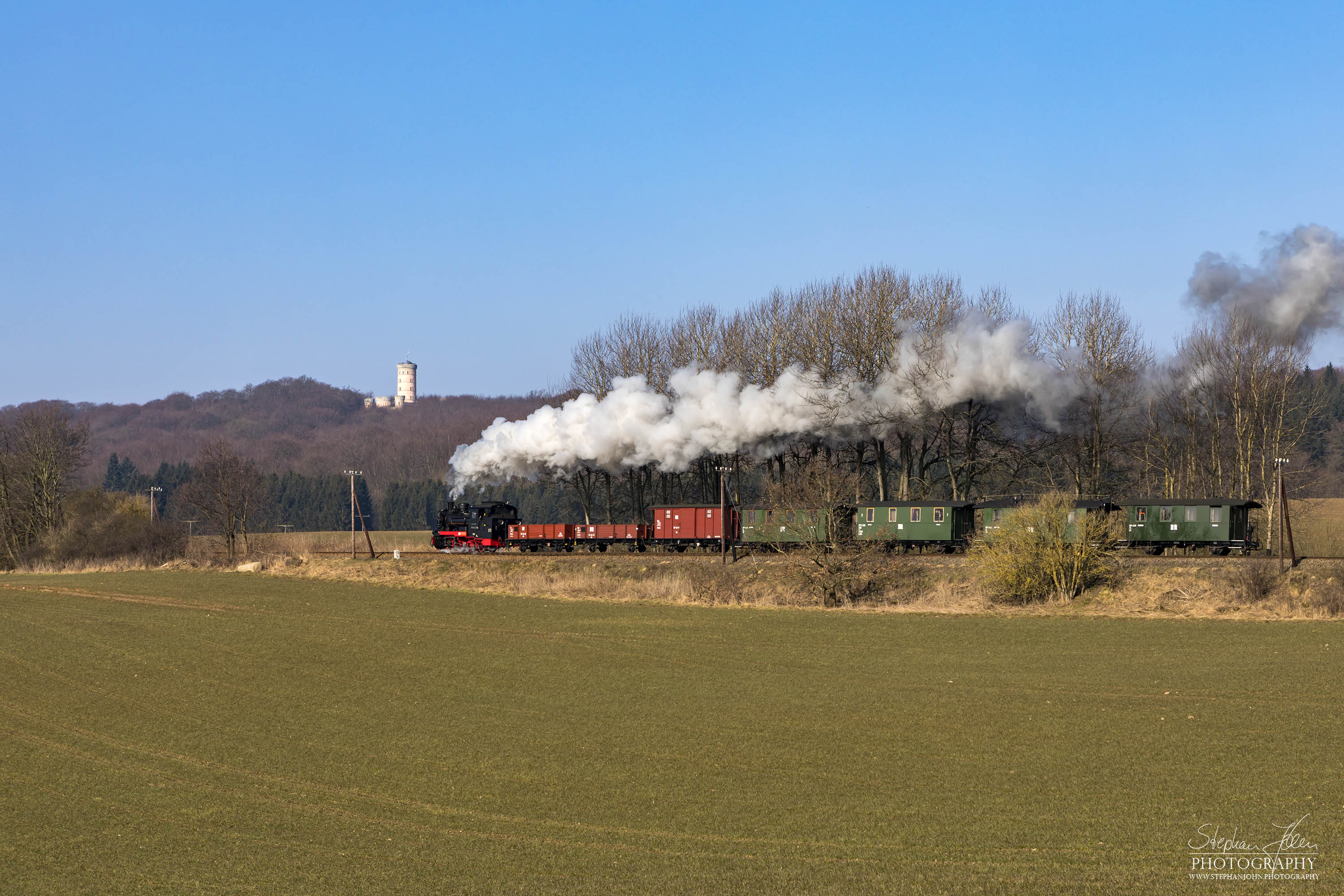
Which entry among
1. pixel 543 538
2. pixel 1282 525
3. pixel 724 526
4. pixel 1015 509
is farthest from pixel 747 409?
pixel 1282 525

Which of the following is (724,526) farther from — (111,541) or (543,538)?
(111,541)

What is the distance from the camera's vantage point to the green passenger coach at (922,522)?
5888 cm

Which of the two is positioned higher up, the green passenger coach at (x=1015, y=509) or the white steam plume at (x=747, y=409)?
the white steam plume at (x=747, y=409)

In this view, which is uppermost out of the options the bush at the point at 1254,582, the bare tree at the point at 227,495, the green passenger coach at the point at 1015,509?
the bare tree at the point at 227,495

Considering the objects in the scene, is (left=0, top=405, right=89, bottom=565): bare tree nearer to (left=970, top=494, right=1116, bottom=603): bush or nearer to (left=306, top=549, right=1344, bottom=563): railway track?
(left=306, top=549, right=1344, bottom=563): railway track

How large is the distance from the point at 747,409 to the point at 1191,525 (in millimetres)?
27113

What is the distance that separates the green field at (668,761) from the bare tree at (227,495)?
58.5 meters

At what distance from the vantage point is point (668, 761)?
2019 centimetres

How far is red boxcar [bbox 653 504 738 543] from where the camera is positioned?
64562mm

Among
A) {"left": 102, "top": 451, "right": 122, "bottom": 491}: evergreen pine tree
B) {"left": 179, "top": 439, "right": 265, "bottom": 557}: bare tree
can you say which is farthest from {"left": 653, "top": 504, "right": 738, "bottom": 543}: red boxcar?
{"left": 102, "top": 451, "right": 122, "bottom": 491}: evergreen pine tree

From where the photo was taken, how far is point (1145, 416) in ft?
219

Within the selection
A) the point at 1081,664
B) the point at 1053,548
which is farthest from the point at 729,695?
the point at 1053,548

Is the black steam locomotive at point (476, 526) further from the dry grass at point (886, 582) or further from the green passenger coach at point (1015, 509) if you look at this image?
the green passenger coach at point (1015, 509)

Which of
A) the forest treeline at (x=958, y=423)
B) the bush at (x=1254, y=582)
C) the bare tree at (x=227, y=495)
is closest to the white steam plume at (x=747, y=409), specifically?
the forest treeline at (x=958, y=423)
